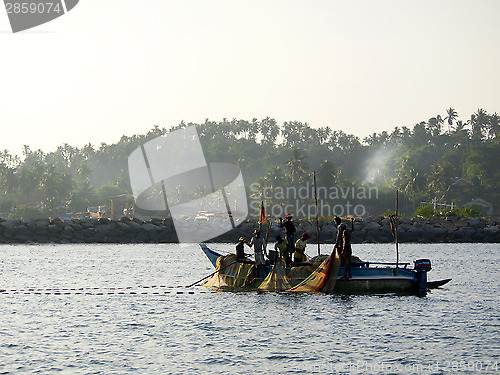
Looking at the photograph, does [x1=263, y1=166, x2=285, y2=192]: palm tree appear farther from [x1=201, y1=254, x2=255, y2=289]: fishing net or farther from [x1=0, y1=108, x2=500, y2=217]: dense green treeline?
[x1=201, y1=254, x2=255, y2=289]: fishing net

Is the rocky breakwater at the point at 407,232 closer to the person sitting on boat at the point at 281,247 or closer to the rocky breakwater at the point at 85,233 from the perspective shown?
the rocky breakwater at the point at 85,233

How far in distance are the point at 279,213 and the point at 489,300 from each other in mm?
93693

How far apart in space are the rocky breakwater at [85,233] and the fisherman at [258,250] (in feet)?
194

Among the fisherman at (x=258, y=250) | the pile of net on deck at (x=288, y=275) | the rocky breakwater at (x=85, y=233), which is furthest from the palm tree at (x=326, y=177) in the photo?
the fisherman at (x=258, y=250)

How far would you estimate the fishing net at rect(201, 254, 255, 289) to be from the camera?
3216 centimetres

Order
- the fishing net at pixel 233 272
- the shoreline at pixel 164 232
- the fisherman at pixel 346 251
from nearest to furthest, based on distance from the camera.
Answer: the fisherman at pixel 346 251 → the fishing net at pixel 233 272 → the shoreline at pixel 164 232

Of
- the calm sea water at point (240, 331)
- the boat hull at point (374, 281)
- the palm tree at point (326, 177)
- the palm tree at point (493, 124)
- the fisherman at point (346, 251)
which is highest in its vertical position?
the palm tree at point (493, 124)

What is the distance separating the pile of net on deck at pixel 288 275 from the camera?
2989 centimetres

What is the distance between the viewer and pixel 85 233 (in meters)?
89.4

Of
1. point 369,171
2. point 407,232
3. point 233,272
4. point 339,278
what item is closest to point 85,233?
point 407,232

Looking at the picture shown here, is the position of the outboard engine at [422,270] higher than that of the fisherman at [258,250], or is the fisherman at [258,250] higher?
the fisherman at [258,250]

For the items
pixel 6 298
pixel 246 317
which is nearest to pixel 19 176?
pixel 6 298

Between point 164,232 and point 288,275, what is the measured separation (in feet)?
201

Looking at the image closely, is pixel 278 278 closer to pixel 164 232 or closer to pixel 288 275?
pixel 288 275
